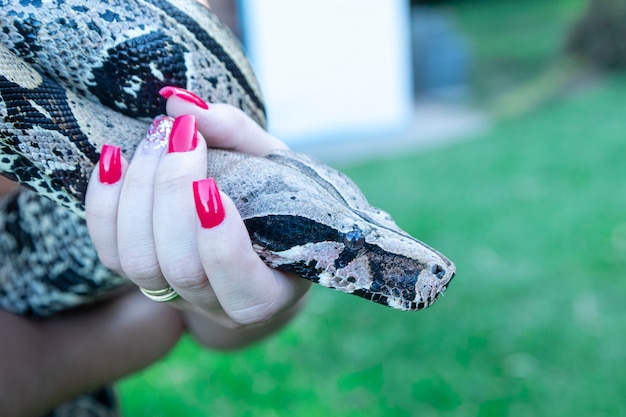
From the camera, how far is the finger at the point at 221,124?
6.12 ft

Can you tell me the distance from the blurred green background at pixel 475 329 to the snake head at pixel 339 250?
251 centimetres

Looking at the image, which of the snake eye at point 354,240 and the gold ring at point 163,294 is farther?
the gold ring at point 163,294

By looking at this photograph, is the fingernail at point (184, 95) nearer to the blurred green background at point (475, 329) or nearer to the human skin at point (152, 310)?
the human skin at point (152, 310)

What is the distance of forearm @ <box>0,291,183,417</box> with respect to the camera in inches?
86.1

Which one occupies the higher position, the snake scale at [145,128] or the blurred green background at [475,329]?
the snake scale at [145,128]

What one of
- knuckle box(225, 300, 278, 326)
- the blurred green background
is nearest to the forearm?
knuckle box(225, 300, 278, 326)

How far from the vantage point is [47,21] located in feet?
6.14

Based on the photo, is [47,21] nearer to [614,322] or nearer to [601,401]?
[601,401]

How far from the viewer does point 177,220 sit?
167 cm

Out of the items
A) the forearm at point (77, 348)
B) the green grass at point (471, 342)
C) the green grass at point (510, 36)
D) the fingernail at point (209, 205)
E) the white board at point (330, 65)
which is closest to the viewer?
the fingernail at point (209, 205)

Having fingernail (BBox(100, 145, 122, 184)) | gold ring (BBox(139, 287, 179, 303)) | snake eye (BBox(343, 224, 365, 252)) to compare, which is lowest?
gold ring (BBox(139, 287, 179, 303))

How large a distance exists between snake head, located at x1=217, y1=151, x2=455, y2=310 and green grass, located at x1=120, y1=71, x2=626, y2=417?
2507 millimetres

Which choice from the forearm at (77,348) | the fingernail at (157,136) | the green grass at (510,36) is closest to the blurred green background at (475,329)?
the forearm at (77,348)

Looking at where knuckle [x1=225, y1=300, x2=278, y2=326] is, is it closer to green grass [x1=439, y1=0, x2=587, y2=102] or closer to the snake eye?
the snake eye
